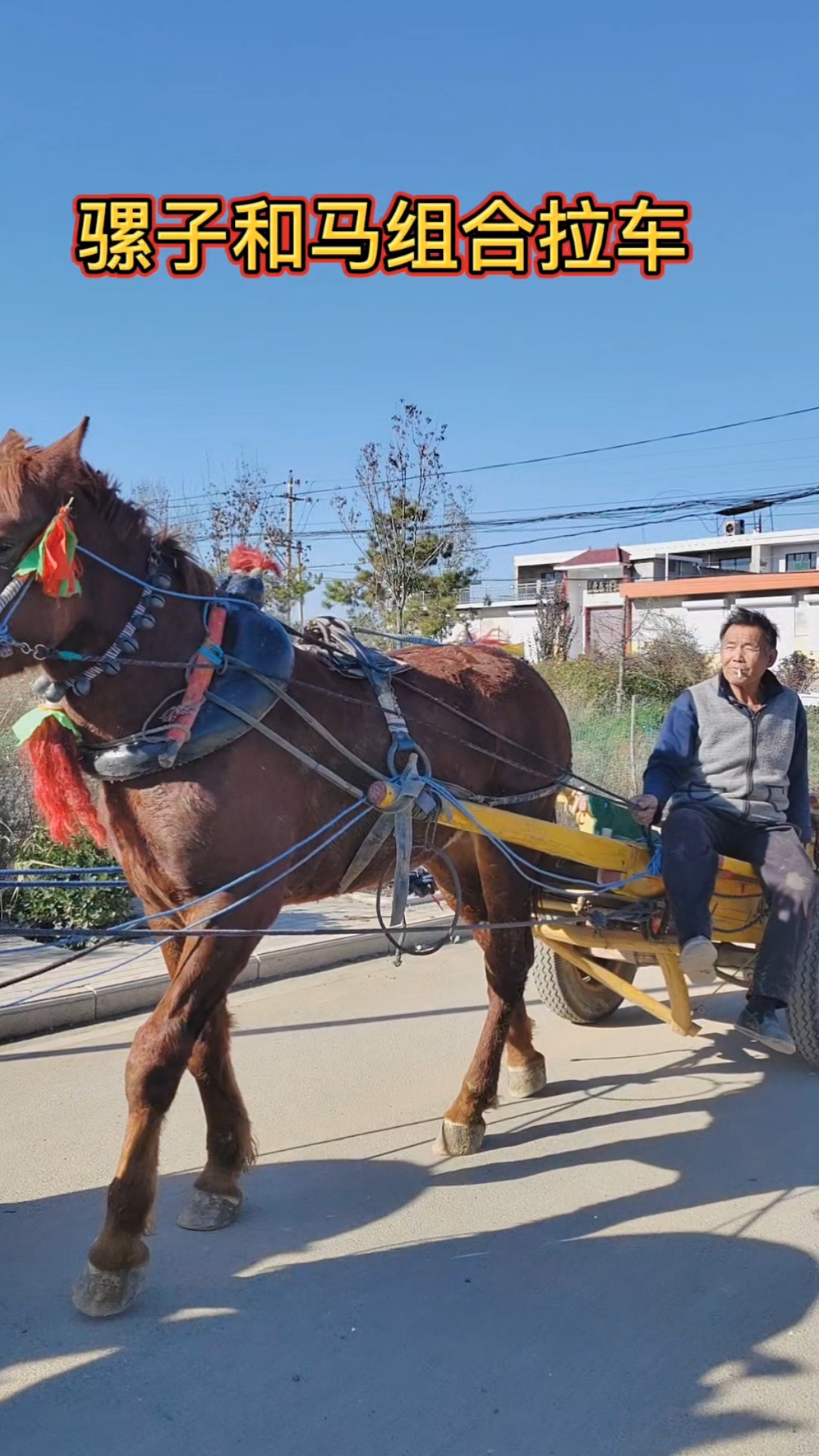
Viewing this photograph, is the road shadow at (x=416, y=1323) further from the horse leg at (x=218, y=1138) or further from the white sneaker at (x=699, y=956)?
the white sneaker at (x=699, y=956)

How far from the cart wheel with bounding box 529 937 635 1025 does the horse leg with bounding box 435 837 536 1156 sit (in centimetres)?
79

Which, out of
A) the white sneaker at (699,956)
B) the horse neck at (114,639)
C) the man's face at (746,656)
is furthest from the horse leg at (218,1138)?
the man's face at (746,656)

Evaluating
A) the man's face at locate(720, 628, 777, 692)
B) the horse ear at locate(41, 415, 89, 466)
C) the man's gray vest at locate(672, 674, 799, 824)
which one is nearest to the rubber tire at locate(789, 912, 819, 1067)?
the man's gray vest at locate(672, 674, 799, 824)

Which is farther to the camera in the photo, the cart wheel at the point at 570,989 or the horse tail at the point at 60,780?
the cart wheel at the point at 570,989

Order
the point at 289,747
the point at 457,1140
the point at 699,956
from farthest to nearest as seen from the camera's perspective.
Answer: the point at 457,1140 < the point at 699,956 < the point at 289,747

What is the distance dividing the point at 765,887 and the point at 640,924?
1.72 feet

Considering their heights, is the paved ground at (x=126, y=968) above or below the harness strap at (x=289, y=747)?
below

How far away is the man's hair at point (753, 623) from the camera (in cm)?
455

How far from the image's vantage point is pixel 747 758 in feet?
15.2

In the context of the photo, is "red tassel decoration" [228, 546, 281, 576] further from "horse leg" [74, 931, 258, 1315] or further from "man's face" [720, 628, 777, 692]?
"man's face" [720, 628, 777, 692]

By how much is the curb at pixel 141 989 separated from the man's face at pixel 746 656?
1.61 m

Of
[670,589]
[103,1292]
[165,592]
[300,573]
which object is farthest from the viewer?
[670,589]

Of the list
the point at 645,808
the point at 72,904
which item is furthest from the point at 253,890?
the point at 72,904

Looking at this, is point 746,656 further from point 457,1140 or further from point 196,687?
point 196,687
